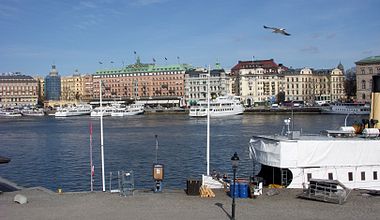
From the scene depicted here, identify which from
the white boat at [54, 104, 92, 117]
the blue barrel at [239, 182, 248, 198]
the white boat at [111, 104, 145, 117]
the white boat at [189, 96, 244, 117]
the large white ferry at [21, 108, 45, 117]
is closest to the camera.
→ the blue barrel at [239, 182, 248, 198]

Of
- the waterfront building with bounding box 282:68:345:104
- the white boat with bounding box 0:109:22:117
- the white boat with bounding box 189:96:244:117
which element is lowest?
the white boat with bounding box 0:109:22:117

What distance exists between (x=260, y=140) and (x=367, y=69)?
5299 inches

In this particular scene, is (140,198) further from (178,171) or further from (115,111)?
(115,111)

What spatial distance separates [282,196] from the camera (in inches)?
781

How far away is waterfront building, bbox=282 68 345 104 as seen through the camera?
18250cm

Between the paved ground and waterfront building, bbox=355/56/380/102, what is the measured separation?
135 metres

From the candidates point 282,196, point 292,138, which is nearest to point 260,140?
point 292,138

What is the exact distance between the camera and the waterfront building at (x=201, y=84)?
18612cm

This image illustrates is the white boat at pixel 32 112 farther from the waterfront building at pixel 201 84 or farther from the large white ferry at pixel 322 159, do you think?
the large white ferry at pixel 322 159

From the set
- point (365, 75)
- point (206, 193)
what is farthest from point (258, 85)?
point (206, 193)

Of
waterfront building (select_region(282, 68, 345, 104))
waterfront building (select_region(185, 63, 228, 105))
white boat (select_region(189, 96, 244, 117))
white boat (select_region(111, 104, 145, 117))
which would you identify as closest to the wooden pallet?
white boat (select_region(189, 96, 244, 117))

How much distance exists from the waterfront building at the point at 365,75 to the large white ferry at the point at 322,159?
131464 millimetres

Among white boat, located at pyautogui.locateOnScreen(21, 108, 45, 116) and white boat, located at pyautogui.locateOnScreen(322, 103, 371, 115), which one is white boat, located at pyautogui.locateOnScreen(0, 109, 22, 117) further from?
white boat, located at pyautogui.locateOnScreen(322, 103, 371, 115)

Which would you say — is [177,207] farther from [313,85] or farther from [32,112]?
[32,112]
